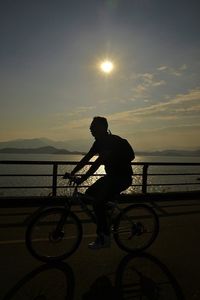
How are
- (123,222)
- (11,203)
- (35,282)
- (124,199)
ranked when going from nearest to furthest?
(35,282) < (123,222) < (11,203) < (124,199)

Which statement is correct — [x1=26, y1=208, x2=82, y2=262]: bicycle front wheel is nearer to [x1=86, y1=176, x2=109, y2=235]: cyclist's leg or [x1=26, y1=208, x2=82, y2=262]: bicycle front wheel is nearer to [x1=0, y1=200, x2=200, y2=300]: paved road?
[x1=0, y1=200, x2=200, y2=300]: paved road

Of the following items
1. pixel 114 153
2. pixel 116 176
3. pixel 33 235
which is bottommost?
pixel 33 235

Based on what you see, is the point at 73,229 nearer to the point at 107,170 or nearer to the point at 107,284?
the point at 107,170

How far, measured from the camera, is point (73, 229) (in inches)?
222

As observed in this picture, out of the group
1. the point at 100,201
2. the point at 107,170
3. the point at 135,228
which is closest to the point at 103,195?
the point at 100,201

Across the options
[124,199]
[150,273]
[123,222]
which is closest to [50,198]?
[124,199]

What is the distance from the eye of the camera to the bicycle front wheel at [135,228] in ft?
19.7

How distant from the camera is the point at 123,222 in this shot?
19.7ft

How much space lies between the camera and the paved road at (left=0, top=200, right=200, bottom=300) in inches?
175

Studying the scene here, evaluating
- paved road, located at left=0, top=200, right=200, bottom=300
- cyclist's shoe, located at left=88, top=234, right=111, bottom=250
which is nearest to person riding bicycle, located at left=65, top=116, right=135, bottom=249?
cyclist's shoe, located at left=88, top=234, right=111, bottom=250

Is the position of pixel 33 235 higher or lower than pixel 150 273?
higher

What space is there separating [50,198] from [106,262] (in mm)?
5125

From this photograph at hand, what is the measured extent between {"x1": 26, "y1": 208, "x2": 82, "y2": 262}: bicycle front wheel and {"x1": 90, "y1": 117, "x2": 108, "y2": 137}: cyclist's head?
4.28 ft

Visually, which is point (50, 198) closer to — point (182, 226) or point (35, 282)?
point (182, 226)
